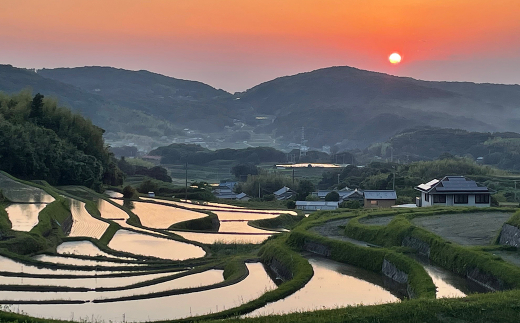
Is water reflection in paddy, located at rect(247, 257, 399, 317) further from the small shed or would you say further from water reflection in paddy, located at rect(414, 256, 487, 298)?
the small shed

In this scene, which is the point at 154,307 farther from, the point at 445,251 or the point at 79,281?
the point at 445,251

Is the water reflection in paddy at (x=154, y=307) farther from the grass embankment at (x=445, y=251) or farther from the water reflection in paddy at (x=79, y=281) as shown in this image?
the grass embankment at (x=445, y=251)

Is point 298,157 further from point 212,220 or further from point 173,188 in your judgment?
point 212,220

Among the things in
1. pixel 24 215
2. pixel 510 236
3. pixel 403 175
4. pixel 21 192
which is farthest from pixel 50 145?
pixel 403 175

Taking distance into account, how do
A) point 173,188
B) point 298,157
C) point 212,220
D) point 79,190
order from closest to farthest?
point 212,220
point 79,190
point 173,188
point 298,157

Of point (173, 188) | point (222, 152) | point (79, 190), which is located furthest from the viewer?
point (222, 152)

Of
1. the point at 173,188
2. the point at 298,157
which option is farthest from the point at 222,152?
the point at 173,188

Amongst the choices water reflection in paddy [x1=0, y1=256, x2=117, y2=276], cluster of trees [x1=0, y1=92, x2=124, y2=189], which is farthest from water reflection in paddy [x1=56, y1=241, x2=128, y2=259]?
cluster of trees [x1=0, y1=92, x2=124, y2=189]
